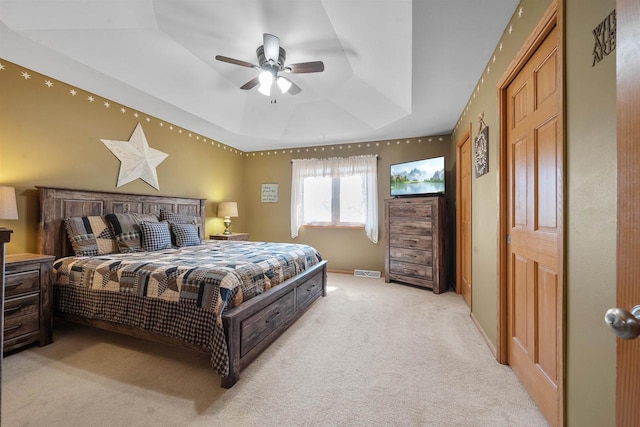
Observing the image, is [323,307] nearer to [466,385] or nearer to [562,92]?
[466,385]

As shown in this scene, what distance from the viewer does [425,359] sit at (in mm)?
1979

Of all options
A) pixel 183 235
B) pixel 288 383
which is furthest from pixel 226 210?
pixel 288 383

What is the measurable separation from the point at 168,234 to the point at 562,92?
3.55 metres

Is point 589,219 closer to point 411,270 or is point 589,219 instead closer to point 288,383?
point 288,383

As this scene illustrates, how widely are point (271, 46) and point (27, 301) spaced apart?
2.85m

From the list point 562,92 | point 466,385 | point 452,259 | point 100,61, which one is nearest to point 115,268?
point 100,61

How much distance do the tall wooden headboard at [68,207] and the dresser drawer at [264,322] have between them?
216 centimetres

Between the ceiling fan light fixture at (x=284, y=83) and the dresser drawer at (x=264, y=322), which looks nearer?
the dresser drawer at (x=264, y=322)

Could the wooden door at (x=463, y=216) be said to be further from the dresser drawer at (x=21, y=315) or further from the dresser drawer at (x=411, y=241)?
the dresser drawer at (x=21, y=315)

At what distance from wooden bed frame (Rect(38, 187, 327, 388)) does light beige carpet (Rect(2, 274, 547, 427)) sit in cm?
15

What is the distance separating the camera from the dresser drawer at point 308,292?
106 inches

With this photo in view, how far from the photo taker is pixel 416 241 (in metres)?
3.82

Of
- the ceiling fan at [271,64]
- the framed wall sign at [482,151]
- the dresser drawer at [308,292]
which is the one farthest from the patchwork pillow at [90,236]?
the framed wall sign at [482,151]

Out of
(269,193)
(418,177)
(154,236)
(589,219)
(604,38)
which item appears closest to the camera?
(604,38)
